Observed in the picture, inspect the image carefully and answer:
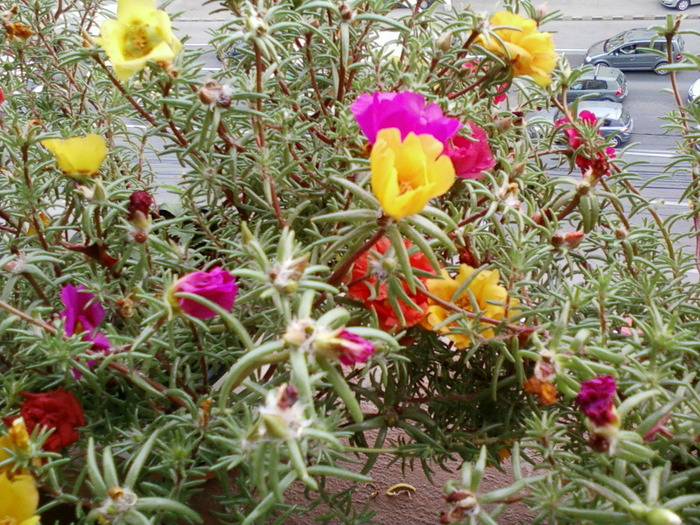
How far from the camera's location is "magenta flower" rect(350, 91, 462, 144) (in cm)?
54

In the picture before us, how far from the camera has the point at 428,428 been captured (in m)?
0.69

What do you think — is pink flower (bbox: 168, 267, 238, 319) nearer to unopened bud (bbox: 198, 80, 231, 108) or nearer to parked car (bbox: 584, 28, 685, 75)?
unopened bud (bbox: 198, 80, 231, 108)

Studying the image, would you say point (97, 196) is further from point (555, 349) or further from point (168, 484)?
point (555, 349)

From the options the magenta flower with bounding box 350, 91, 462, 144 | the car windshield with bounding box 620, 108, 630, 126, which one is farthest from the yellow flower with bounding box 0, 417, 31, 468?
the car windshield with bounding box 620, 108, 630, 126

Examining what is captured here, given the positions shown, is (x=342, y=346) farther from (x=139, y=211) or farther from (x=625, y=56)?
(x=625, y=56)

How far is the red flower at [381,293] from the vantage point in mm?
579

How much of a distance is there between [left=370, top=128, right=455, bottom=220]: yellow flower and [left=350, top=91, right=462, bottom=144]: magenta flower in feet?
0.21

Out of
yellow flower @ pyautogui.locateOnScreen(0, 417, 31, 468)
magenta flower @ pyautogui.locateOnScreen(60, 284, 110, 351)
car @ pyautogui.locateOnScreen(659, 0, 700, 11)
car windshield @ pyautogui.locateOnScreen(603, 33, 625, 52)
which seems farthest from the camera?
car @ pyautogui.locateOnScreen(659, 0, 700, 11)

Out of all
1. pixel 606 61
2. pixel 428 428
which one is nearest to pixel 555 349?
pixel 428 428

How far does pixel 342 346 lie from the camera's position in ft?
1.33

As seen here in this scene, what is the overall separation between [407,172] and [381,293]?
157 mm

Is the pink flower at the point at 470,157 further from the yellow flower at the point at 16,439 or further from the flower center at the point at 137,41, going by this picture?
the yellow flower at the point at 16,439

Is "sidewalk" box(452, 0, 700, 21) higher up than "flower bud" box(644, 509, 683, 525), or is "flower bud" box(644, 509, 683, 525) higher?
"sidewalk" box(452, 0, 700, 21)

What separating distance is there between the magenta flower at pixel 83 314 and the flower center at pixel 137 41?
0.24 metres
